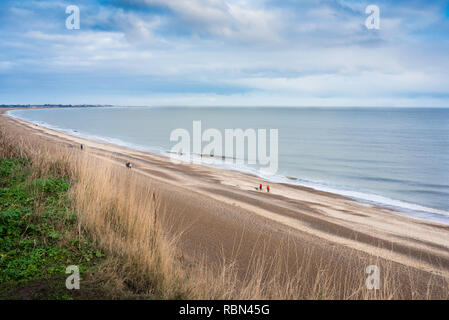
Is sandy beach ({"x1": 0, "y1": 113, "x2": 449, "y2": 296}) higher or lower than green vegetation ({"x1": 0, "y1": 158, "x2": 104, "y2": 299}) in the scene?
lower

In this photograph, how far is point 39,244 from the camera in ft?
16.8

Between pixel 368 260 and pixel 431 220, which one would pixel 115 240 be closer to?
pixel 368 260

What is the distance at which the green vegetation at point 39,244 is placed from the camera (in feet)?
12.8

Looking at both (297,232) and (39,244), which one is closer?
(39,244)

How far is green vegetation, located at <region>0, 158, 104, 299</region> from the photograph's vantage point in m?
3.91

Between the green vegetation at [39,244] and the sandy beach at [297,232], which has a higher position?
the green vegetation at [39,244]

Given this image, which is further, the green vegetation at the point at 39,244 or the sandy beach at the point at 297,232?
the sandy beach at the point at 297,232

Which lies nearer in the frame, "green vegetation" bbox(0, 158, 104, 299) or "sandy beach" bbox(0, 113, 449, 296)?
"green vegetation" bbox(0, 158, 104, 299)

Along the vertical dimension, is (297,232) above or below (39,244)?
below

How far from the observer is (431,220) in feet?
45.8

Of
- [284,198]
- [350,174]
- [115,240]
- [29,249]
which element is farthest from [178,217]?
[350,174]
